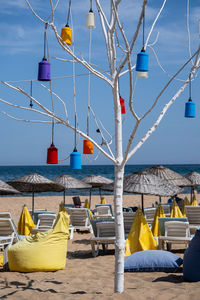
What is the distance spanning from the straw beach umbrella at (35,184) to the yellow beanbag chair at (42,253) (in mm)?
4933

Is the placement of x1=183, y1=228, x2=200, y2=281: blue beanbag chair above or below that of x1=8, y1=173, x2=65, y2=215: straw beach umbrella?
below

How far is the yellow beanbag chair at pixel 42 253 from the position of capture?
7605 millimetres

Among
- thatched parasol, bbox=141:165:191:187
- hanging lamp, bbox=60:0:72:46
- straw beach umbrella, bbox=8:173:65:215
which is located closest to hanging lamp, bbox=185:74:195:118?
hanging lamp, bbox=60:0:72:46

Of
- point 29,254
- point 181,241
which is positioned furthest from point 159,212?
point 29,254

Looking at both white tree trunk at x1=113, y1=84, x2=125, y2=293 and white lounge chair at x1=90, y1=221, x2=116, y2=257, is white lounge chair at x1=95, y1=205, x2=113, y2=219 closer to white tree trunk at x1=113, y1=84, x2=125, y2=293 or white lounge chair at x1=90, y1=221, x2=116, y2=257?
white lounge chair at x1=90, y1=221, x2=116, y2=257

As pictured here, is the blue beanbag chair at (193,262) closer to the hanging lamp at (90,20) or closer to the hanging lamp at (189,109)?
the hanging lamp at (189,109)

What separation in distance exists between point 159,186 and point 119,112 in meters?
5.02

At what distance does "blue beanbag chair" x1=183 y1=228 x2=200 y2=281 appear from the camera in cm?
646

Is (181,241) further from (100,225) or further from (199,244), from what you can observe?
(199,244)

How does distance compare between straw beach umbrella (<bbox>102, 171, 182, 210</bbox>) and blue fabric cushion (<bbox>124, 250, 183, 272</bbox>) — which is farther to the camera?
straw beach umbrella (<bbox>102, 171, 182, 210</bbox>)

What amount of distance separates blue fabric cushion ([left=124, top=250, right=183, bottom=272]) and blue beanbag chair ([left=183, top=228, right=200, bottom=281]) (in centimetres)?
68

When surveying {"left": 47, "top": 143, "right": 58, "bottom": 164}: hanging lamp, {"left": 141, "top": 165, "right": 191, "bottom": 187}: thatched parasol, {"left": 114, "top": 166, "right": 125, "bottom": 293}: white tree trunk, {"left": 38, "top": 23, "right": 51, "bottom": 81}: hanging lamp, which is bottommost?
{"left": 114, "top": 166, "right": 125, "bottom": 293}: white tree trunk

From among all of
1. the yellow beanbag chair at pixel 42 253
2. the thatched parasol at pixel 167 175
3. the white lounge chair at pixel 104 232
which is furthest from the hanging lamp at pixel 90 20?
the thatched parasol at pixel 167 175

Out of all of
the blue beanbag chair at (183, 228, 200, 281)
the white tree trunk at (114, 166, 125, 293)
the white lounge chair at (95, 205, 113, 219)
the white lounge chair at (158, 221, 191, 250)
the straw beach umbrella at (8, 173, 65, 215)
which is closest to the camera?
the white tree trunk at (114, 166, 125, 293)
